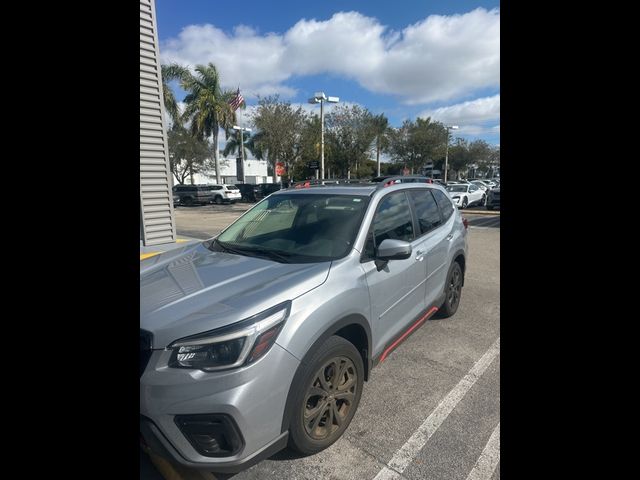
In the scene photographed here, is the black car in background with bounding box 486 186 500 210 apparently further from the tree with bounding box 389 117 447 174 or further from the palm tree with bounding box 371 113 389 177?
the tree with bounding box 389 117 447 174

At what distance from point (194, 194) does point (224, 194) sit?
236 centimetres

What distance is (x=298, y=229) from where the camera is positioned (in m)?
3.07

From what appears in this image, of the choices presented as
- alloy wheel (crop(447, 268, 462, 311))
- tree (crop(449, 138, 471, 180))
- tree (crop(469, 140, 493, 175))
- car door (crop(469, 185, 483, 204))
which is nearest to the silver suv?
alloy wheel (crop(447, 268, 462, 311))

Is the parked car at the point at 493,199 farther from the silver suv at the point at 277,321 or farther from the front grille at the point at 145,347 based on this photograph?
the front grille at the point at 145,347

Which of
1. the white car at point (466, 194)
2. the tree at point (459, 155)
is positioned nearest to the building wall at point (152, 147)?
the white car at point (466, 194)

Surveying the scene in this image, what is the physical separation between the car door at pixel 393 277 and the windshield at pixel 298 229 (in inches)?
7.8

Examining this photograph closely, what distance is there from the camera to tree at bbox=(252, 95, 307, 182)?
1030 inches

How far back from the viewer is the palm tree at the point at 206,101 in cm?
2883

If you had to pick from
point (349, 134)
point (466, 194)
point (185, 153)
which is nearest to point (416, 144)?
point (349, 134)

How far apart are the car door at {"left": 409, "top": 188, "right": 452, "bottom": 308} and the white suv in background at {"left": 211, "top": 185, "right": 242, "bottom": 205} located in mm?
27128
